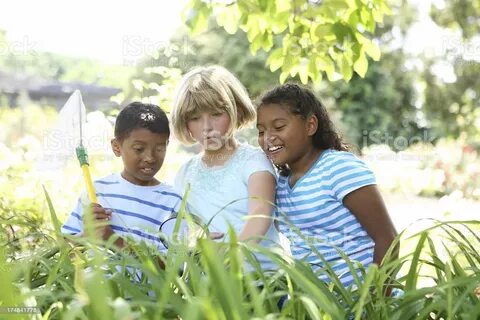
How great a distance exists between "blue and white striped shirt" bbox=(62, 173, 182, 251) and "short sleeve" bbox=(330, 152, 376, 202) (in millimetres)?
498

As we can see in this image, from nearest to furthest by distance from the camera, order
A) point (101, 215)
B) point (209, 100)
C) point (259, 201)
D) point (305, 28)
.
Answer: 1. point (101, 215)
2. point (259, 201)
3. point (209, 100)
4. point (305, 28)

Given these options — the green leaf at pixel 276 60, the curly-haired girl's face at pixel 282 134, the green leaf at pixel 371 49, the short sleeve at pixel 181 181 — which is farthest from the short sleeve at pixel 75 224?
the green leaf at pixel 371 49

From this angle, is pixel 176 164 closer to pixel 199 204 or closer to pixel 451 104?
pixel 199 204

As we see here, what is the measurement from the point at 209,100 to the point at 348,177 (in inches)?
21.0

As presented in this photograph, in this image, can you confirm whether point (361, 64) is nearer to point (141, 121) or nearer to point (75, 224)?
point (141, 121)

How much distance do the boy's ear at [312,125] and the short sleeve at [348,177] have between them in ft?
0.61

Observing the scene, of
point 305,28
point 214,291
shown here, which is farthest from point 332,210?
point 305,28

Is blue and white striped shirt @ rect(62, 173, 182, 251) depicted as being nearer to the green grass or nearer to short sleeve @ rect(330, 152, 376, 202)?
short sleeve @ rect(330, 152, 376, 202)

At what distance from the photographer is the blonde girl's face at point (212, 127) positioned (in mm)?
2221

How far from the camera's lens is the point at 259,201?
6.63 ft

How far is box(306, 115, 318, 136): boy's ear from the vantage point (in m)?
2.14

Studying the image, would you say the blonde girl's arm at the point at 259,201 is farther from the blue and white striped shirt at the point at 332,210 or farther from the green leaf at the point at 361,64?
the green leaf at the point at 361,64

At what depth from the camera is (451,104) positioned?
1916 centimetres

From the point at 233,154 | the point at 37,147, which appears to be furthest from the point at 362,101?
the point at 233,154
